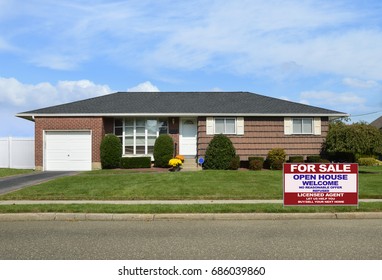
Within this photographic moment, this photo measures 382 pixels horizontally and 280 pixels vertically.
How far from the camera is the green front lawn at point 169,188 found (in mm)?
12719

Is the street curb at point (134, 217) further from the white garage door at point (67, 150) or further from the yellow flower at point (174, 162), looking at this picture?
the white garage door at point (67, 150)

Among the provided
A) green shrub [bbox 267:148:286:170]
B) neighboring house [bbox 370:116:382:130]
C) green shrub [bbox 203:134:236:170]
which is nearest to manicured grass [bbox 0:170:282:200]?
green shrub [bbox 203:134:236:170]

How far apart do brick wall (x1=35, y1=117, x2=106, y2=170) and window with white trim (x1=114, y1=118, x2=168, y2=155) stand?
6.29 ft

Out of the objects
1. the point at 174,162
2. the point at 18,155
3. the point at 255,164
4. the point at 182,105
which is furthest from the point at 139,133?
the point at 18,155

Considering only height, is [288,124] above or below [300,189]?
above

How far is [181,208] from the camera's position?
1028 cm

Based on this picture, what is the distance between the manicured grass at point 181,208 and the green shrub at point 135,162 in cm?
1274

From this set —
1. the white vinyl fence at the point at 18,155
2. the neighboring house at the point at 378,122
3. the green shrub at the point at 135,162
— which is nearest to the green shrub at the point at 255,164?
the green shrub at the point at 135,162

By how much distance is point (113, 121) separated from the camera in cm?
2614

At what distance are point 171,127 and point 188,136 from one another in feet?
4.19

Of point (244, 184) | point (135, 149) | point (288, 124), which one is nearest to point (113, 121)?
point (135, 149)
